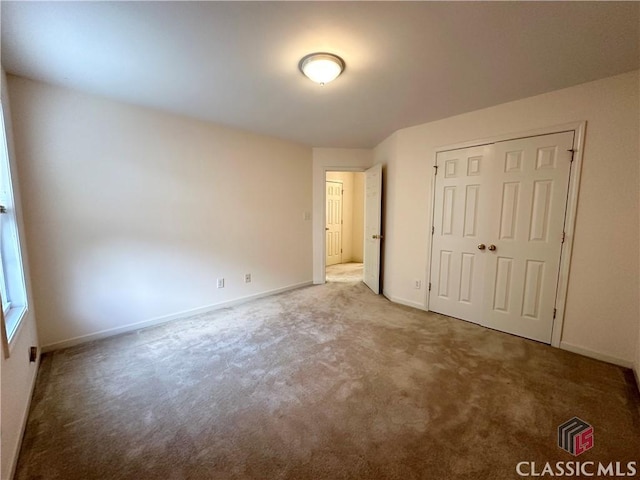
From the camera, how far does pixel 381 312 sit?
3.38m

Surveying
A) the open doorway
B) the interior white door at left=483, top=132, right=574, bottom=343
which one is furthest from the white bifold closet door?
the open doorway

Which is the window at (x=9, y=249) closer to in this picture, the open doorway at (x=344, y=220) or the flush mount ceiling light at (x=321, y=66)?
the flush mount ceiling light at (x=321, y=66)

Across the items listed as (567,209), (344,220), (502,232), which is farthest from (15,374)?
(344,220)

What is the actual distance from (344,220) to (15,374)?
579cm

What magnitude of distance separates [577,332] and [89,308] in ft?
15.2

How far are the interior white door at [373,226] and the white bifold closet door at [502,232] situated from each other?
0.95 meters

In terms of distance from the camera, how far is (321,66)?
1.87 m

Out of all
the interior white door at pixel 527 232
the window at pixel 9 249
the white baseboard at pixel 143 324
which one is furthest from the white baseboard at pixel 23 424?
the interior white door at pixel 527 232

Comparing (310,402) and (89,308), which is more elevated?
(89,308)

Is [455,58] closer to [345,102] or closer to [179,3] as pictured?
[345,102]

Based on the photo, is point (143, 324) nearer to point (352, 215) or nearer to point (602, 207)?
point (602, 207)

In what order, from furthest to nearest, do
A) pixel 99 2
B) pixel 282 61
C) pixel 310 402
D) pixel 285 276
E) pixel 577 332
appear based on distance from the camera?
pixel 285 276, pixel 577 332, pixel 282 61, pixel 310 402, pixel 99 2

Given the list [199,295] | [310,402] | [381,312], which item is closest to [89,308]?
[199,295]

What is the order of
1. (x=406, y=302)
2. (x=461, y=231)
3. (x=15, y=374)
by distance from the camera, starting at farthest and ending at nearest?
1. (x=406, y=302)
2. (x=461, y=231)
3. (x=15, y=374)
